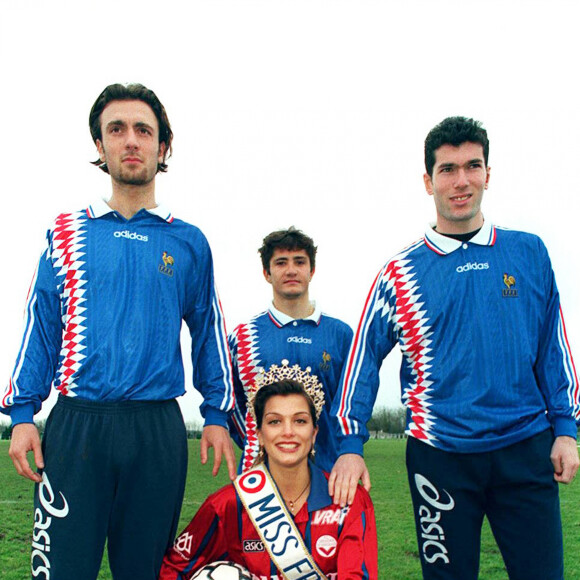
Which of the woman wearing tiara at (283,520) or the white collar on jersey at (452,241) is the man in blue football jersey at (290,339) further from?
the white collar on jersey at (452,241)

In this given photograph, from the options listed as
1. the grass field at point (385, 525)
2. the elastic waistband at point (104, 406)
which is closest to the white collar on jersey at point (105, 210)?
the elastic waistband at point (104, 406)

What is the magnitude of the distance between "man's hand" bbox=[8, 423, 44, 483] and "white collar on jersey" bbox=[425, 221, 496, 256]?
7.79 ft

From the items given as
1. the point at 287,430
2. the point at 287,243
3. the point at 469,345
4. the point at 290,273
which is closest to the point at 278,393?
the point at 287,430

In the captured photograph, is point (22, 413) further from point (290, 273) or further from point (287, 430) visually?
point (290, 273)

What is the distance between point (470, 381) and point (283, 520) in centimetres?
132

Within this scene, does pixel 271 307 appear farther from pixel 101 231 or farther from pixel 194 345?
pixel 101 231

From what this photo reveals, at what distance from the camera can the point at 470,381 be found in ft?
11.8

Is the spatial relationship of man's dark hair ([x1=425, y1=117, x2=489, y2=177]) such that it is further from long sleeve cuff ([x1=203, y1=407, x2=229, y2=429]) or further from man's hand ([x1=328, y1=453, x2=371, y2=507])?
long sleeve cuff ([x1=203, y1=407, x2=229, y2=429])

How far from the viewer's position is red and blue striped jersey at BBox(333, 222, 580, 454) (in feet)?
11.7

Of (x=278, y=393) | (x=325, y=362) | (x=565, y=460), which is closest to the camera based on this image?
(x=565, y=460)

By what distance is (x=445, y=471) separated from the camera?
3.58 m

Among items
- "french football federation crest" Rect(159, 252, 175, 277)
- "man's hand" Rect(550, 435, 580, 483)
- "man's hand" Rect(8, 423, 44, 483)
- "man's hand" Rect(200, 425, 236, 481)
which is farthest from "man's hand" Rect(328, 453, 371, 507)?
"man's hand" Rect(8, 423, 44, 483)

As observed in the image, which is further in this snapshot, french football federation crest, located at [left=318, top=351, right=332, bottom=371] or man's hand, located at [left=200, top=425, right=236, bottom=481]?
french football federation crest, located at [left=318, top=351, right=332, bottom=371]

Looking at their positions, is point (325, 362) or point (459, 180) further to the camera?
point (325, 362)
